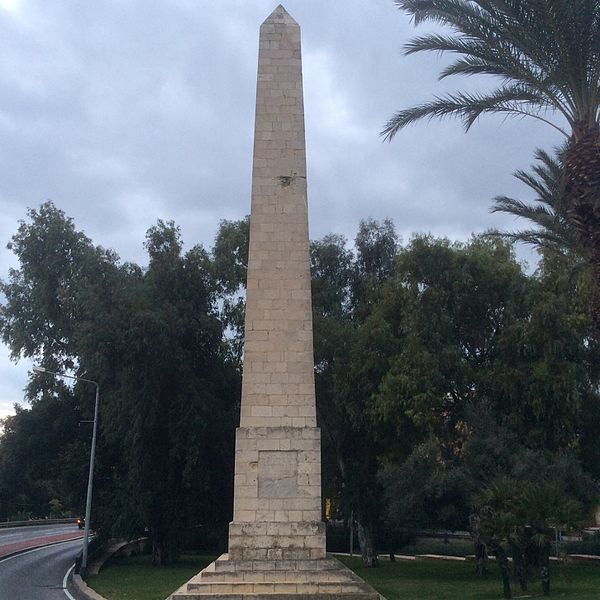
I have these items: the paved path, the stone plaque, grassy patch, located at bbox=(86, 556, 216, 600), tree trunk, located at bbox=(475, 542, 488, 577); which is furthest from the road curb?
the paved path

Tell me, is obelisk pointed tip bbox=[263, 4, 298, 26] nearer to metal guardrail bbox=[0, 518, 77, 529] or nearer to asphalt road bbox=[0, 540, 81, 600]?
asphalt road bbox=[0, 540, 81, 600]

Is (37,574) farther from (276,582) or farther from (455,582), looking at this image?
(276,582)

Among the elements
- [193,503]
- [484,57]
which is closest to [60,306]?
[193,503]

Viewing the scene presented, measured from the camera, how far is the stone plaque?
14.2 meters

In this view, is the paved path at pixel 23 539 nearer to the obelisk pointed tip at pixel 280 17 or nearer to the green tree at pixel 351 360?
the green tree at pixel 351 360

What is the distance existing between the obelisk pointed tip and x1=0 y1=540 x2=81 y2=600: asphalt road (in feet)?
49.2

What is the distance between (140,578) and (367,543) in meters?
A: 8.10

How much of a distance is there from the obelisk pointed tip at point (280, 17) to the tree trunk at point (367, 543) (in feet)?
57.3

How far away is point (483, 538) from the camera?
16859 mm

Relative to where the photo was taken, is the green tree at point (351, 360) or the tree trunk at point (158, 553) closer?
the green tree at point (351, 360)

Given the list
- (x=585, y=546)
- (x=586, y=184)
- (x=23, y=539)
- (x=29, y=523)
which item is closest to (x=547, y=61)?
(x=586, y=184)

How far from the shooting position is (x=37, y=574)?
87.5 feet

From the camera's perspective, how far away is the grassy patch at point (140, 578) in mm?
19547

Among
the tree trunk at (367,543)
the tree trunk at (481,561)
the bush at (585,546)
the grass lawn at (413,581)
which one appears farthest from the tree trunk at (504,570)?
the bush at (585,546)
